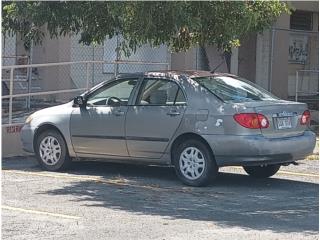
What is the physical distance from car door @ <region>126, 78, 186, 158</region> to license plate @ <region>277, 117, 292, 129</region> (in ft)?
4.30

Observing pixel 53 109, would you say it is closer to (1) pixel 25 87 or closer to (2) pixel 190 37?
(2) pixel 190 37

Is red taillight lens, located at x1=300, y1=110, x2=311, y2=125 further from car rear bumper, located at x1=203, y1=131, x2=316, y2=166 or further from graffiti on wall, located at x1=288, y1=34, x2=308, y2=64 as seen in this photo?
graffiti on wall, located at x1=288, y1=34, x2=308, y2=64

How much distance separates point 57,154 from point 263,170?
3179mm

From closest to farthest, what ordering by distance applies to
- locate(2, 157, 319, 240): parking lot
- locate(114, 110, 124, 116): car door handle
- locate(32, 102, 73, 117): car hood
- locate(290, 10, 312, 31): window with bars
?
locate(2, 157, 319, 240): parking lot < locate(114, 110, 124, 116): car door handle < locate(32, 102, 73, 117): car hood < locate(290, 10, 312, 31): window with bars

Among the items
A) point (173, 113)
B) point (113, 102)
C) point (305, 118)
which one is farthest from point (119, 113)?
point (305, 118)

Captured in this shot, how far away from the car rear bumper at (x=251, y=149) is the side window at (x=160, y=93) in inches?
31.1

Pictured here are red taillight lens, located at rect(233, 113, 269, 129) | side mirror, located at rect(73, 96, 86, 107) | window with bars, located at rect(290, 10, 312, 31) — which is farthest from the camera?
window with bars, located at rect(290, 10, 312, 31)

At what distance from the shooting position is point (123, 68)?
19422 millimetres

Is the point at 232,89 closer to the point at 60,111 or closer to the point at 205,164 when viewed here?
the point at 205,164

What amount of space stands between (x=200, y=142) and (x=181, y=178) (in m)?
0.60

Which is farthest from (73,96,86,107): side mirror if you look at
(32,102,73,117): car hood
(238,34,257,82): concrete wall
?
(238,34,257,82): concrete wall

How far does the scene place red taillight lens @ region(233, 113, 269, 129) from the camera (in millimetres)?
9234

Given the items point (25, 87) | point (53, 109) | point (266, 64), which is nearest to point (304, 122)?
point (53, 109)

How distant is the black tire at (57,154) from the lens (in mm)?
10891
